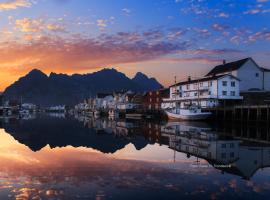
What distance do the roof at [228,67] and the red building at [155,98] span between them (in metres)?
14.4

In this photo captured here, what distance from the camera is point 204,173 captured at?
1448 cm

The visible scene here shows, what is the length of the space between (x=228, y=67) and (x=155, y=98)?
2868cm

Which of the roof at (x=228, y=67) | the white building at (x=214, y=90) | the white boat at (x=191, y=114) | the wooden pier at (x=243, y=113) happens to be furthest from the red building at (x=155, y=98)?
the wooden pier at (x=243, y=113)

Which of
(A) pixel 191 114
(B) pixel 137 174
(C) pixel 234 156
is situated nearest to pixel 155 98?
(A) pixel 191 114

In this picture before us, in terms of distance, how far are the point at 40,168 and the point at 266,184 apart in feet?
32.7

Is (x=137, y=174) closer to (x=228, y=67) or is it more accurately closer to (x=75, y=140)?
(x=75, y=140)

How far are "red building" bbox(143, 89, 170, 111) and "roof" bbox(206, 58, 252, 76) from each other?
1438cm

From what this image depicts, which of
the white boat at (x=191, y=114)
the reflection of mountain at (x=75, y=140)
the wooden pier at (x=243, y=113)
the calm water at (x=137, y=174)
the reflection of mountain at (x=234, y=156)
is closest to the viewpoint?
the calm water at (x=137, y=174)

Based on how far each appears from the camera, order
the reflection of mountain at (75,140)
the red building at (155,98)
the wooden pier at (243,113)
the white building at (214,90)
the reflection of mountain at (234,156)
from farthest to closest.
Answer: the red building at (155,98), the white building at (214,90), the wooden pier at (243,113), the reflection of mountain at (75,140), the reflection of mountain at (234,156)

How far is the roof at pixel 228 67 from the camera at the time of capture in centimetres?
7525

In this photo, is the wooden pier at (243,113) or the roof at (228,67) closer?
the wooden pier at (243,113)

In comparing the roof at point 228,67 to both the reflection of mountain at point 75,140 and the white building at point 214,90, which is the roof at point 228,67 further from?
the reflection of mountain at point 75,140

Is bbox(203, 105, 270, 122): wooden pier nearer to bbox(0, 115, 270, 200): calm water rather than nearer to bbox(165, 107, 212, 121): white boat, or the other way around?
bbox(165, 107, 212, 121): white boat

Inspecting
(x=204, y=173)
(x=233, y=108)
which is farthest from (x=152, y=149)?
(x=233, y=108)
